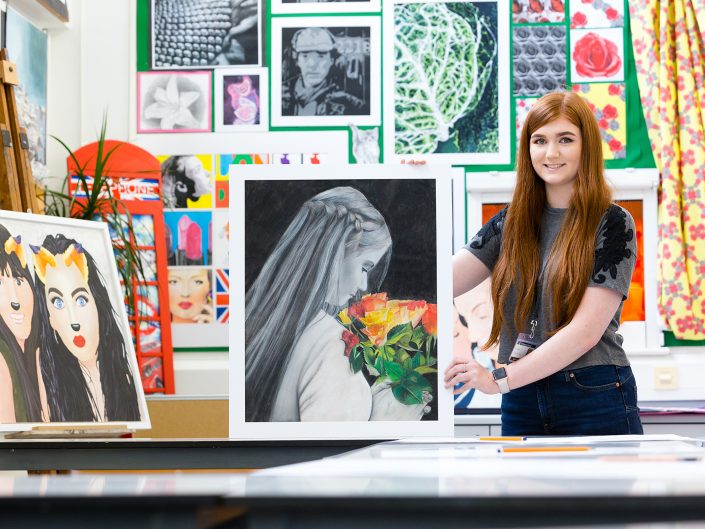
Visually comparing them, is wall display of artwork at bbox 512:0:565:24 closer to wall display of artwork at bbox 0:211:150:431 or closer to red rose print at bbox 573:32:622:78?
red rose print at bbox 573:32:622:78

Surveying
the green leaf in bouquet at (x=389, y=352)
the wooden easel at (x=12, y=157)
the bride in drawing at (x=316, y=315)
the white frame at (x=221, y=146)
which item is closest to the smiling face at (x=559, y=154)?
the bride in drawing at (x=316, y=315)

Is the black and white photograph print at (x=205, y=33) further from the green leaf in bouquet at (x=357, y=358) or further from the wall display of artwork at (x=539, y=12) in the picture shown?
the green leaf in bouquet at (x=357, y=358)

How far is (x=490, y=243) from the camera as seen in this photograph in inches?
78.3

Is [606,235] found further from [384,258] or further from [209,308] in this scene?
[209,308]

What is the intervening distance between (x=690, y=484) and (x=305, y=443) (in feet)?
2.92

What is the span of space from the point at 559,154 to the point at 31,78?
2.53m

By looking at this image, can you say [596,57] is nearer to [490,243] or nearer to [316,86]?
[316,86]

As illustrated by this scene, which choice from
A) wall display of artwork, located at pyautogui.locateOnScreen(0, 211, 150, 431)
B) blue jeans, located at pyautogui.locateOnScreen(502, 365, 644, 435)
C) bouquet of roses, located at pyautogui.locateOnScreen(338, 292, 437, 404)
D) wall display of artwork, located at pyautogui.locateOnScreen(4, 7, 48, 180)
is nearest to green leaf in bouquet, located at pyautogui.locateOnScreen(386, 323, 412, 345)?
bouquet of roses, located at pyautogui.locateOnScreen(338, 292, 437, 404)

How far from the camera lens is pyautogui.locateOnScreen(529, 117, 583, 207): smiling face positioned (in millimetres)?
1892

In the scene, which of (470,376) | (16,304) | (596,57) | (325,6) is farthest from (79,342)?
(596,57)

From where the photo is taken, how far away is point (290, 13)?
3.97m

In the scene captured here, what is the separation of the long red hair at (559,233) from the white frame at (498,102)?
6.31 feet

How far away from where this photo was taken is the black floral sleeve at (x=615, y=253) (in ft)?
5.89

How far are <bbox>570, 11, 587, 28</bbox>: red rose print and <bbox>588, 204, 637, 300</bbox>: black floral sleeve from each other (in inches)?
90.1
